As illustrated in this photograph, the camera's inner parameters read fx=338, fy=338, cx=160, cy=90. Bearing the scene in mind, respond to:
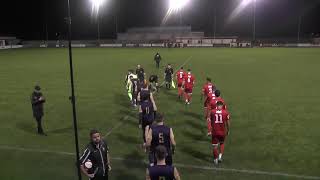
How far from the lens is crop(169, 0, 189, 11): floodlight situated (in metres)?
108

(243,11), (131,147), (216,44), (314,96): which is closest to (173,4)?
(243,11)

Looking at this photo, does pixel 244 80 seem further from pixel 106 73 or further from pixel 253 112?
pixel 106 73

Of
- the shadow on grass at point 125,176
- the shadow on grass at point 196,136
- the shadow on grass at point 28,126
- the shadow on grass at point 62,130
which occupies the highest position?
the shadow on grass at point 28,126

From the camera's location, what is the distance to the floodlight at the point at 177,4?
107500 millimetres

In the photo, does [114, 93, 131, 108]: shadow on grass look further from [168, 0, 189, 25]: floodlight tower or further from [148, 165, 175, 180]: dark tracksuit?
[168, 0, 189, 25]: floodlight tower

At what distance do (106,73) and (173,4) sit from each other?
285 feet

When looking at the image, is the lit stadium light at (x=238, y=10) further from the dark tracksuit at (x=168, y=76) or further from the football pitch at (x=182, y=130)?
the dark tracksuit at (x=168, y=76)

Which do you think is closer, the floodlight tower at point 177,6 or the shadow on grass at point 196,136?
the shadow on grass at point 196,136

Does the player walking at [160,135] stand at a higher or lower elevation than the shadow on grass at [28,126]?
higher

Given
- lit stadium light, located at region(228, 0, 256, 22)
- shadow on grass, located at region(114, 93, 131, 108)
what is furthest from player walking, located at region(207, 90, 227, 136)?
lit stadium light, located at region(228, 0, 256, 22)

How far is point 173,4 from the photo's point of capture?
4532 inches

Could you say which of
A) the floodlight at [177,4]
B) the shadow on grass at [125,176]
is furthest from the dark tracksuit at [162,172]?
the floodlight at [177,4]

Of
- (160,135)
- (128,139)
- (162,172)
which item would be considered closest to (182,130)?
(128,139)

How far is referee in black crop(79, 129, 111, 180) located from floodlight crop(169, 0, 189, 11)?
10212 centimetres
